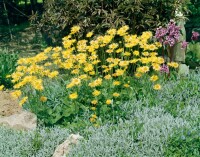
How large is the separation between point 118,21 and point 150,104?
2.05 metres

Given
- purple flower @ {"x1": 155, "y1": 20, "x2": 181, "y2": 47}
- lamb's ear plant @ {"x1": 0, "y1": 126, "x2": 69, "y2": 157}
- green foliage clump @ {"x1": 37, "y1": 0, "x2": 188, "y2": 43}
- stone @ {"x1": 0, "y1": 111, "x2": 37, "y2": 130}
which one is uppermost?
green foliage clump @ {"x1": 37, "y1": 0, "x2": 188, "y2": 43}

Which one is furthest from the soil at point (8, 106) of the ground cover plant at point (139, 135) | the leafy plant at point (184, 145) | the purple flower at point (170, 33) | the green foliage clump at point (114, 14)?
the leafy plant at point (184, 145)

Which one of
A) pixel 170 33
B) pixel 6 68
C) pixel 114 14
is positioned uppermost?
pixel 114 14

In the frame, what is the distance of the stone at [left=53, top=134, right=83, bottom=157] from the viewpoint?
4148 mm

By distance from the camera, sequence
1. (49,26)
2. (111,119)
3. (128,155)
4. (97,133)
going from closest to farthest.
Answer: (128,155) → (97,133) → (111,119) → (49,26)

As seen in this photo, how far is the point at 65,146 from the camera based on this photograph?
13.7ft

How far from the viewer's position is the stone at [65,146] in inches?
163

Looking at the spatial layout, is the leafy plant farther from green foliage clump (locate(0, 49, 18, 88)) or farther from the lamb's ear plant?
Answer: green foliage clump (locate(0, 49, 18, 88))

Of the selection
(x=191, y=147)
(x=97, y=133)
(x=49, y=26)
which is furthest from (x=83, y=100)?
(x=49, y=26)

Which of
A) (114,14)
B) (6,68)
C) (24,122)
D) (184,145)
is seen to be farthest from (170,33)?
(6,68)

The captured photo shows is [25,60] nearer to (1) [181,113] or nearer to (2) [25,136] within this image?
(2) [25,136]

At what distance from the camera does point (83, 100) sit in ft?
15.9

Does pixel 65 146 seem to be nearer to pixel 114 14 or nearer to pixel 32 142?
pixel 32 142

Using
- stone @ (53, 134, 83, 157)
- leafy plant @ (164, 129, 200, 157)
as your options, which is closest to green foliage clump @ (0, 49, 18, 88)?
stone @ (53, 134, 83, 157)
